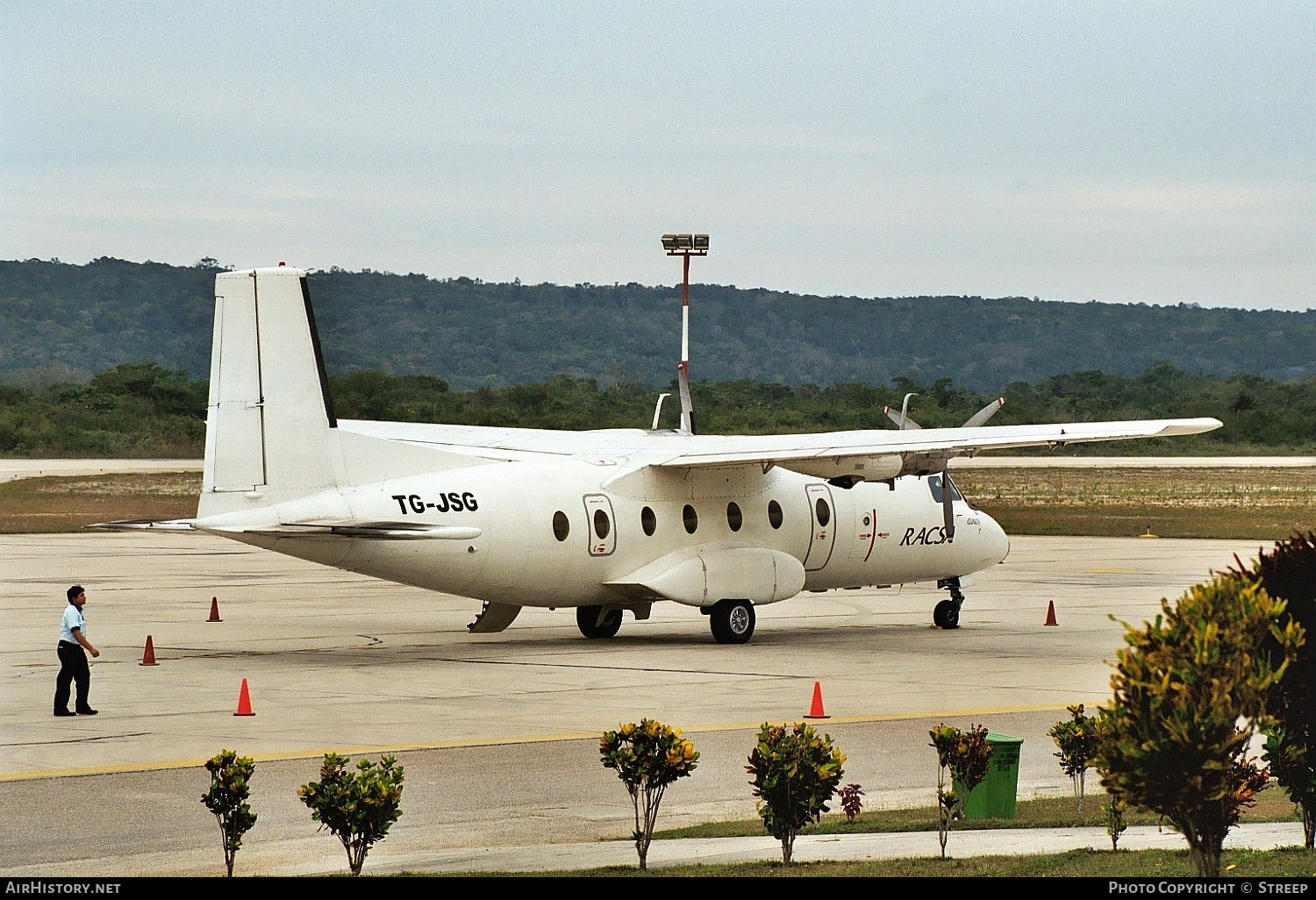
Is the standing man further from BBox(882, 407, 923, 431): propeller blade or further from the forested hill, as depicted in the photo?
the forested hill

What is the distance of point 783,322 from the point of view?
17438 centimetres

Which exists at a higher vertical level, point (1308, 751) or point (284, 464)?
point (284, 464)

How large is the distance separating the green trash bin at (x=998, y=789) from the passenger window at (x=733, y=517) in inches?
589

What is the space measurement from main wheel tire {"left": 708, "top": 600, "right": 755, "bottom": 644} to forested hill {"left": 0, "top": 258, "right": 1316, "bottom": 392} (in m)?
41.6

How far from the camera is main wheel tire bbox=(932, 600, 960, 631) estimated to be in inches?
1224

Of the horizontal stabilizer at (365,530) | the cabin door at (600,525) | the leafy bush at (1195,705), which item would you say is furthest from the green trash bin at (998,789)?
the cabin door at (600,525)

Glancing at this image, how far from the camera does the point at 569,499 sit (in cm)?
2600

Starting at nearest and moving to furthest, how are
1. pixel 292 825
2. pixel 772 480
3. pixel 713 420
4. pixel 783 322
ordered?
pixel 292 825 < pixel 772 480 < pixel 713 420 < pixel 783 322

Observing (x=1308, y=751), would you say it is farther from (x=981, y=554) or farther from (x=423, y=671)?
(x=981, y=554)

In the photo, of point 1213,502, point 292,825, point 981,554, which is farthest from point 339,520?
point 1213,502

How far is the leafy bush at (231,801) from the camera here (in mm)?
11070

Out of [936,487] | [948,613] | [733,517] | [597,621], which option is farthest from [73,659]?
[936,487]

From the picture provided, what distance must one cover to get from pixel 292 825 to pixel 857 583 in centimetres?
1899

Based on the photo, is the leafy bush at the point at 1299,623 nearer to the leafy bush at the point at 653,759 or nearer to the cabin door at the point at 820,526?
the leafy bush at the point at 653,759
